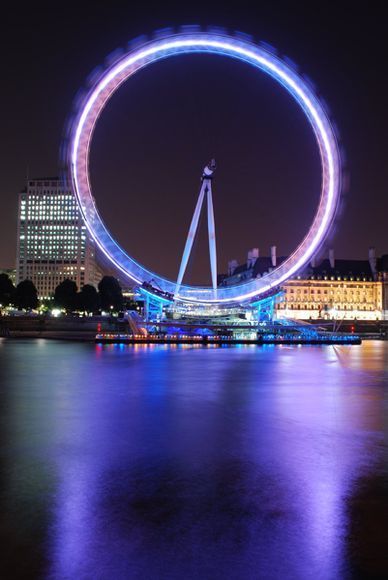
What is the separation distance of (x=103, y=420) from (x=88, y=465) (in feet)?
12.8

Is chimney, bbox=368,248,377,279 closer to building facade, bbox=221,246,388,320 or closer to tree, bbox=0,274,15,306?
building facade, bbox=221,246,388,320

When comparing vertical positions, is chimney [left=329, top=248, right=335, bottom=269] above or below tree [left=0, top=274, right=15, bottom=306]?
above

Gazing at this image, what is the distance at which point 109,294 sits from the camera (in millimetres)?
93812

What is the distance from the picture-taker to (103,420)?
12461 mm

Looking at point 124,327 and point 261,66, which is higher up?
point 261,66

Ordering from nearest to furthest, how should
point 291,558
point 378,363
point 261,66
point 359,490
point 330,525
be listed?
point 291,558 → point 330,525 → point 359,490 → point 378,363 → point 261,66

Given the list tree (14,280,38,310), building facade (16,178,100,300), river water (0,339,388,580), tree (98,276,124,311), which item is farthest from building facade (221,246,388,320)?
river water (0,339,388,580)

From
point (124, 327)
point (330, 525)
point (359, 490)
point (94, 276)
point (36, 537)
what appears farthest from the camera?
point (94, 276)

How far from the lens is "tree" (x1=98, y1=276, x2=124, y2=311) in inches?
3679

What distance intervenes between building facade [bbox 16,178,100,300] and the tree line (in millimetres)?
45779

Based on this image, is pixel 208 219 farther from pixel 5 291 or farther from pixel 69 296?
pixel 69 296

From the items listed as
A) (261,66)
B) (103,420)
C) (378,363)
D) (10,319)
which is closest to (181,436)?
(103,420)

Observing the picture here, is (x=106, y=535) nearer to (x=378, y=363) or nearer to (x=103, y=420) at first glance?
(x=103, y=420)

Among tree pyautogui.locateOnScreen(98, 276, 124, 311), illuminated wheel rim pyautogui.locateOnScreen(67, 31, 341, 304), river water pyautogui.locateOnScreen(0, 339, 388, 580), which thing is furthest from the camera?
tree pyautogui.locateOnScreen(98, 276, 124, 311)
